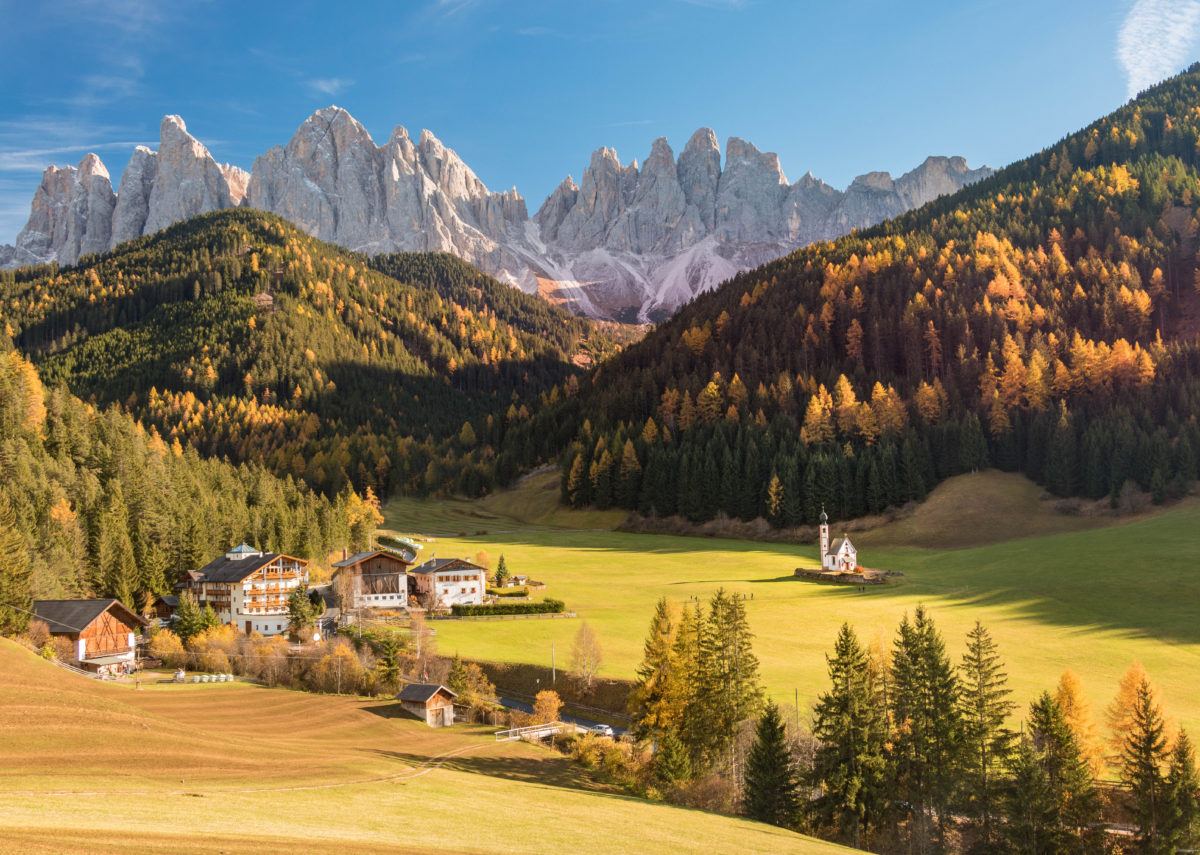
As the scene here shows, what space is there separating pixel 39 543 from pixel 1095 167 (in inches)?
8555

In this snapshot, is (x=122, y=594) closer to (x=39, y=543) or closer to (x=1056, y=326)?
(x=39, y=543)

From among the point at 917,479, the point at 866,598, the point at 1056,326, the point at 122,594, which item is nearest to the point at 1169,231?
the point at 1056,326

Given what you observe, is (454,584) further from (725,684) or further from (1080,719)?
(1080,719)

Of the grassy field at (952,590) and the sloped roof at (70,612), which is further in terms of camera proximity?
the sloped roof at (70,612)

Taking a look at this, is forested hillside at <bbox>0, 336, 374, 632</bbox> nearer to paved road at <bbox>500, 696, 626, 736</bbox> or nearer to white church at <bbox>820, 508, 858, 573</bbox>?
paved road at <bbox>500, 696, 626, 736</bbox>

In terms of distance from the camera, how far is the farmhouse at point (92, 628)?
63469mm

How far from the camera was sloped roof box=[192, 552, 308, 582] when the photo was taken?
83.5m

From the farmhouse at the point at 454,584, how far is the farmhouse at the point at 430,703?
29.4 m

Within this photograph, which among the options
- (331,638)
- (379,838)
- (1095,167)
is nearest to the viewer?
(379,838)

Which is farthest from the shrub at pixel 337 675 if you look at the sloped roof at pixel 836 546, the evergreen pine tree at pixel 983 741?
the sloped roof at pixel 836 546

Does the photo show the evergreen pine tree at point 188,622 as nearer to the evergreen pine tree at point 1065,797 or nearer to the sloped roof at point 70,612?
the sloped roof at point 70,612

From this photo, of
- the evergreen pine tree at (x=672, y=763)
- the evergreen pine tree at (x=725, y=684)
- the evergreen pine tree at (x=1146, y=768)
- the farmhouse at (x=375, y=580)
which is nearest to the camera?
the evergreen pine tree at (x=1146, y=768)

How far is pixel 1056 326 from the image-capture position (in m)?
141

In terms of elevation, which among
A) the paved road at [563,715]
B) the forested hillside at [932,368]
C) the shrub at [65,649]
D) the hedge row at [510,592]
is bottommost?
the paved road at [563,715]
